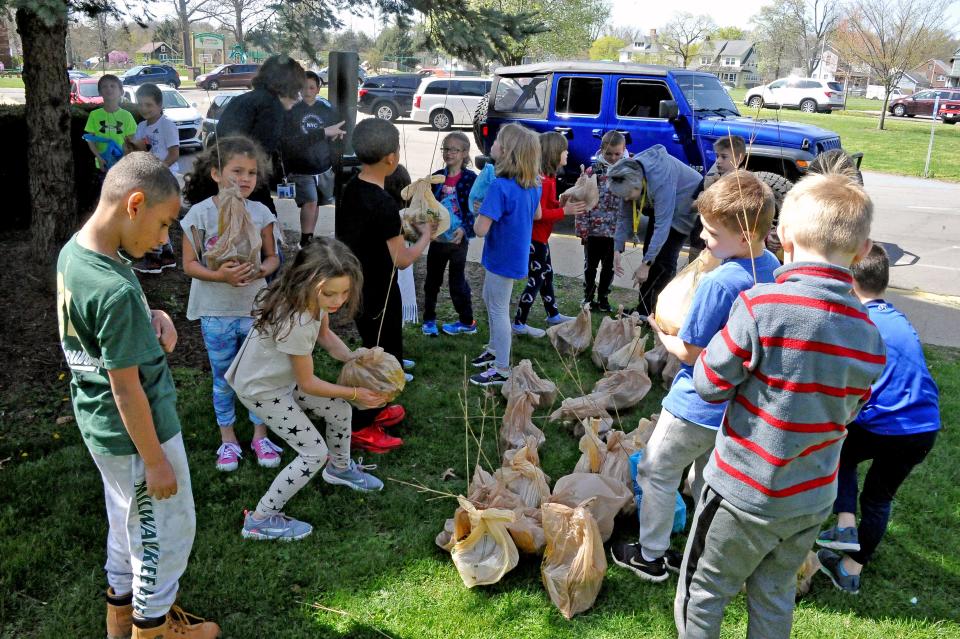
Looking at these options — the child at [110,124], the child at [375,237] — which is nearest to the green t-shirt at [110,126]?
the child at [110,124]

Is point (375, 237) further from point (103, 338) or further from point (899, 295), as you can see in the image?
point (899, 295)

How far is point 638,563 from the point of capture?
3068 mm

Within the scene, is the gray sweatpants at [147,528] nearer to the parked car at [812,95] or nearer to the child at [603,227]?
the child at [603,227]

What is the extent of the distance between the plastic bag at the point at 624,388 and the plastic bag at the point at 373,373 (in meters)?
1.67

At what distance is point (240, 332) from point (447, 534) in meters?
1.47

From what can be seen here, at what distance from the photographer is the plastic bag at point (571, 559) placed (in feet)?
9.23

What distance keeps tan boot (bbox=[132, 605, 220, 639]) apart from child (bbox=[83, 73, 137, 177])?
548 cm

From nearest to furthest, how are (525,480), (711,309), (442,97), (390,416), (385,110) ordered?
(711,309)
(525,480)
(390,416)
(442,97)
(385,110)

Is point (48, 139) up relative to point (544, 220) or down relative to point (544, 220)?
up

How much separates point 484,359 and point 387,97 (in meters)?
20.0

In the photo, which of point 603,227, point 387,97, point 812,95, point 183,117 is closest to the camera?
point 603,227

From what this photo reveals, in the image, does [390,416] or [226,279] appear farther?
[390,416]

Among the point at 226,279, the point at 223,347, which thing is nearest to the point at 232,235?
the point at 226,279

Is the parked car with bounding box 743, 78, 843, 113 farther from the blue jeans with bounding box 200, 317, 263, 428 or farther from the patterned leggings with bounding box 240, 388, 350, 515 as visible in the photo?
the patterned leggings with bounding box 240, 388, 350, 515
